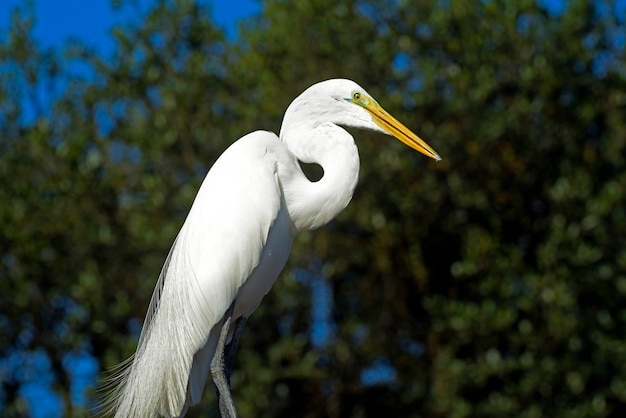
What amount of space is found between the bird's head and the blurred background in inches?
203

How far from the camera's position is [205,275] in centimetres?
453

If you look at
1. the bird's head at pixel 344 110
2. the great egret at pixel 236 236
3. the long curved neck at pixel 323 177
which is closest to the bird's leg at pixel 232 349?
the great egret at pixel 236 236

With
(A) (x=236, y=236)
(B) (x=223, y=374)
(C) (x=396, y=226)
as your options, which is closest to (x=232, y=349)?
(B) (x=223, y=374)

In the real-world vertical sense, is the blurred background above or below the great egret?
above

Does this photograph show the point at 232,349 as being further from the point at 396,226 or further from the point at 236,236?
the point at 396,226

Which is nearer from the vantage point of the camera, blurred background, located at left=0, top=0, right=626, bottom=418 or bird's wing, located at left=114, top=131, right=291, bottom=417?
bird's wing, located at left=114, top=131, right=291, bottom=417

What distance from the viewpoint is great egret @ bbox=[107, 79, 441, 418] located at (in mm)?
4527

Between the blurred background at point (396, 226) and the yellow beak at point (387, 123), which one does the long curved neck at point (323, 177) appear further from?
the blurred background at point (396, 226)

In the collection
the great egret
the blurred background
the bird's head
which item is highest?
the blurred background

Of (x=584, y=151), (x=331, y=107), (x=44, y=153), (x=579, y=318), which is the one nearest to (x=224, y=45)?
(x=44, y=153)

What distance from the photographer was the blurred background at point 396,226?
33.0ft

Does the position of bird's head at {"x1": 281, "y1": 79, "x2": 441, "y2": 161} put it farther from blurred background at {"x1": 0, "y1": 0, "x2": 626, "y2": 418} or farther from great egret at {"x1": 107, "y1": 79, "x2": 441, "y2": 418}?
blurred background at {"x1": 0, "y1": 0, "x2": 626, "y2": 418}

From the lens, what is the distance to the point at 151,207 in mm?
10102

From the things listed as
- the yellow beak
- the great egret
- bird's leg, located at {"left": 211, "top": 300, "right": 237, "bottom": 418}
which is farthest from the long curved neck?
bird's leg, located at {"left": 211, "top": 300, "right": 237, "bottom": 418}
